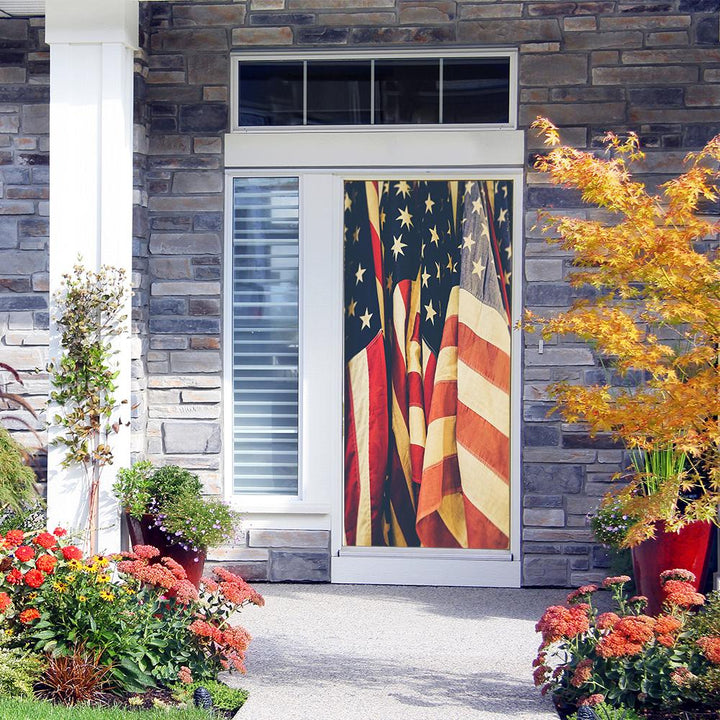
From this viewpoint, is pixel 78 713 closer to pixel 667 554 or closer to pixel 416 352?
pixel 667 554

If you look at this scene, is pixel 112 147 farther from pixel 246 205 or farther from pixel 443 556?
pixel 443 556

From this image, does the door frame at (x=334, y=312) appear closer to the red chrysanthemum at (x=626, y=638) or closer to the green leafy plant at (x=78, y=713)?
the red chrysanthemum at (x=626, y=638)

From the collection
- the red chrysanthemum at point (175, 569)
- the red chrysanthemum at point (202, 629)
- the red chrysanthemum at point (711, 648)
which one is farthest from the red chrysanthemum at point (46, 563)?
the red chrysanthemum at point (711, 648)

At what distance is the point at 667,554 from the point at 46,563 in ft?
10.2

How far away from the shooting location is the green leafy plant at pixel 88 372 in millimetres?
5840

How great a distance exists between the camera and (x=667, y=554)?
5.62 meters

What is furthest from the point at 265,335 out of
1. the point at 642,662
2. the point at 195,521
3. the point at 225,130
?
the point at 642,662

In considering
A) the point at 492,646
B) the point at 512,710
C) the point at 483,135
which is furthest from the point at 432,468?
the point at 512,710

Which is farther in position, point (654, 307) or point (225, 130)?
point (225, 130)

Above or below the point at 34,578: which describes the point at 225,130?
above

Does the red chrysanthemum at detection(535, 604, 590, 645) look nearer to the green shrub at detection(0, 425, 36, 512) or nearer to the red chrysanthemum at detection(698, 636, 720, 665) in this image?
the red chrysanthemum at detection(698, 636, 720, 665)

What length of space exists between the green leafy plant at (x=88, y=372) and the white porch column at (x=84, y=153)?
0.07 meters

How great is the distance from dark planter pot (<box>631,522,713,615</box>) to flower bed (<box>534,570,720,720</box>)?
118 cm

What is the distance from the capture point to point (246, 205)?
6949 millimetres
